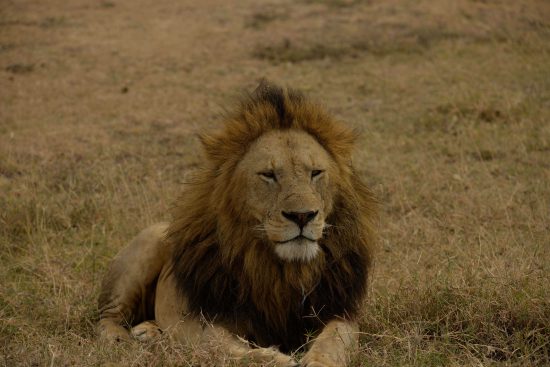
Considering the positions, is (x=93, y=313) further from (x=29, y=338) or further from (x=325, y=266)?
(x=325, y=266)

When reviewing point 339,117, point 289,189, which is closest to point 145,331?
point 289,189

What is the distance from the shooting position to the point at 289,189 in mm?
3312

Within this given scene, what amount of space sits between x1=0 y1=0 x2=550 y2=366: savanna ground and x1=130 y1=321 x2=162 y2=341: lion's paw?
248 mm

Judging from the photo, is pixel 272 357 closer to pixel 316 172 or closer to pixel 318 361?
pixel 318 361

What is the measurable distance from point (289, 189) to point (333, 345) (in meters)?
0.66

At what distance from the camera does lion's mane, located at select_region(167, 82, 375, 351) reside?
343 centimetres

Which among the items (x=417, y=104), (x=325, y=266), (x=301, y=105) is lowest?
(x=417, y=104)

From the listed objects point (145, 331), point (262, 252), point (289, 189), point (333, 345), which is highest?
point (289, 189)

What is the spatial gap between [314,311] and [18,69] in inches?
339

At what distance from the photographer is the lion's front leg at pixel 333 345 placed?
9.98 feet

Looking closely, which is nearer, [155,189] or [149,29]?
[155,189]

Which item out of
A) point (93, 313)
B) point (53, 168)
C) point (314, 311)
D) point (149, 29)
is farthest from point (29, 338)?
point (149, 29)

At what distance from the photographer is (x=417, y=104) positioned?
30.1 ft

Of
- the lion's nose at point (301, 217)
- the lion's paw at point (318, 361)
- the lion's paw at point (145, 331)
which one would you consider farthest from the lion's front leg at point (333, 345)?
the lion's paw at point (145, 331)
